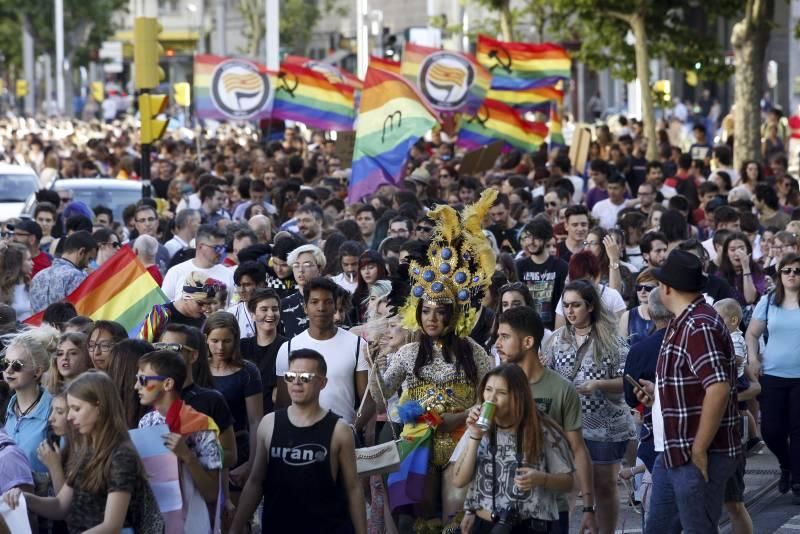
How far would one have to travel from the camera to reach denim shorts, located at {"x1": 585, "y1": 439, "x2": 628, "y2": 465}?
382 inches

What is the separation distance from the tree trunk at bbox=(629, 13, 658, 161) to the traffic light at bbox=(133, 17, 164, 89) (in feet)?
40.8

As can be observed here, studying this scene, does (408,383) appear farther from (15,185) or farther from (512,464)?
(15,185)

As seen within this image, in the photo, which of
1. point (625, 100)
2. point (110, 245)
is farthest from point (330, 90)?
point (625, 100)

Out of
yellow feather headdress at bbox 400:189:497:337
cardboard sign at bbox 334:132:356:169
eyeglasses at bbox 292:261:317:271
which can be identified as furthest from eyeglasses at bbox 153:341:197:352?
cardboard sign at bbox 334:132:356:169

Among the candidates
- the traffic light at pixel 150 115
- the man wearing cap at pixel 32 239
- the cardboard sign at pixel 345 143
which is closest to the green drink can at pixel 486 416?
the man wearing cap at pixel 32 239

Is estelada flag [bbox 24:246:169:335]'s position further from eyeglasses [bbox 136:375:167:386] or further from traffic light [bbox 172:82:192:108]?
traffic light [bbox 172:82:192:108]

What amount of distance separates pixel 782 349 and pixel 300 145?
22409 mm

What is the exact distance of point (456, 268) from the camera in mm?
9109

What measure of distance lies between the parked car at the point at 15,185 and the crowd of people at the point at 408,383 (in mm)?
9634

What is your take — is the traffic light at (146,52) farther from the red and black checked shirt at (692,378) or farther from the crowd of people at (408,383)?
the red and black checked shirt at (692,378)

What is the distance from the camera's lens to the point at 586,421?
9734 mm

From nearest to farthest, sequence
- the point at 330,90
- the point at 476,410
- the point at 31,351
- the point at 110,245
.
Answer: the point at 476,410 → the point at 31,351 → the point at 110,245 → the point at 330,90

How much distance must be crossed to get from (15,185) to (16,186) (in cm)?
3

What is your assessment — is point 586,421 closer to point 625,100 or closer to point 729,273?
point 729,273
